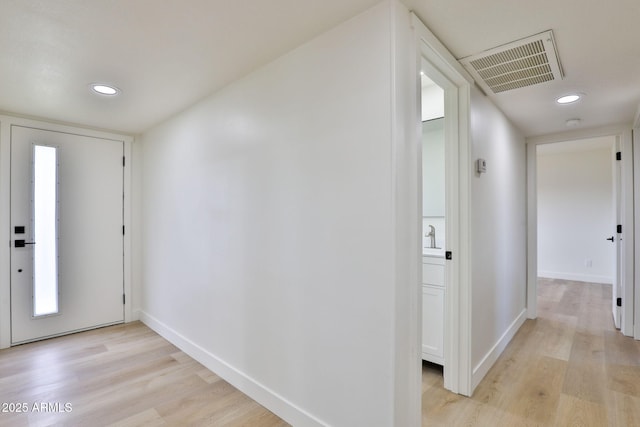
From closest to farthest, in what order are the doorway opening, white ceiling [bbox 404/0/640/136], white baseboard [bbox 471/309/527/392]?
white ceiling [bbox 404/0/640/136]
white baseboard [bbox 471/309/527/392]
the doorway opening

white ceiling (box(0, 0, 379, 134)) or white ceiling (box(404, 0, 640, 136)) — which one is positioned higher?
white ceiling (box(0, 0, 379, 134))

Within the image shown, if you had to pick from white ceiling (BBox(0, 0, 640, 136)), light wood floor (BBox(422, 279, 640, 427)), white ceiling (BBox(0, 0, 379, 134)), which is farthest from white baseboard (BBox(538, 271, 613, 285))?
white ceiling (BBox(0, 0, 379, 134))

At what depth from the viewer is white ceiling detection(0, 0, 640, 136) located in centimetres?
153

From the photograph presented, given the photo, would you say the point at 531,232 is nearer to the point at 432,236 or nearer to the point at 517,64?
the point at 432,236

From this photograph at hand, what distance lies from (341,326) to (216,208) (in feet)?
4.76

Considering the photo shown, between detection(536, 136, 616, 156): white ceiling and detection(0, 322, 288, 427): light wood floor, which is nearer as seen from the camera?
detection(0, 322, 288, 427): light wood floor

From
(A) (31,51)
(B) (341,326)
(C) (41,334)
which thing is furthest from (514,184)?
(C) (41,334)

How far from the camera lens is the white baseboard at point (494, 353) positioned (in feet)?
7.58

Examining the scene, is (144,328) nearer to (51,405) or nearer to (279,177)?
(51,405)

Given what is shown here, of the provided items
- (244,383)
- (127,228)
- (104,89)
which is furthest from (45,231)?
(244,383)

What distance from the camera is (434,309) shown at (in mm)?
2475

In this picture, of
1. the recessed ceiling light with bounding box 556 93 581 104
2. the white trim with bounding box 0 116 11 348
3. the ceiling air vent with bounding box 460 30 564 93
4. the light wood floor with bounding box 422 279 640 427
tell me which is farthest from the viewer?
the white trim with bounding box 0 116 11 348

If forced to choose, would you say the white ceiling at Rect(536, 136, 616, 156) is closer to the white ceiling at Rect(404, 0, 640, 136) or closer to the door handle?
the white ceiling at Rect(404, 0, 640, 136)

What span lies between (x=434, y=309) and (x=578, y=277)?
16.7 feet
